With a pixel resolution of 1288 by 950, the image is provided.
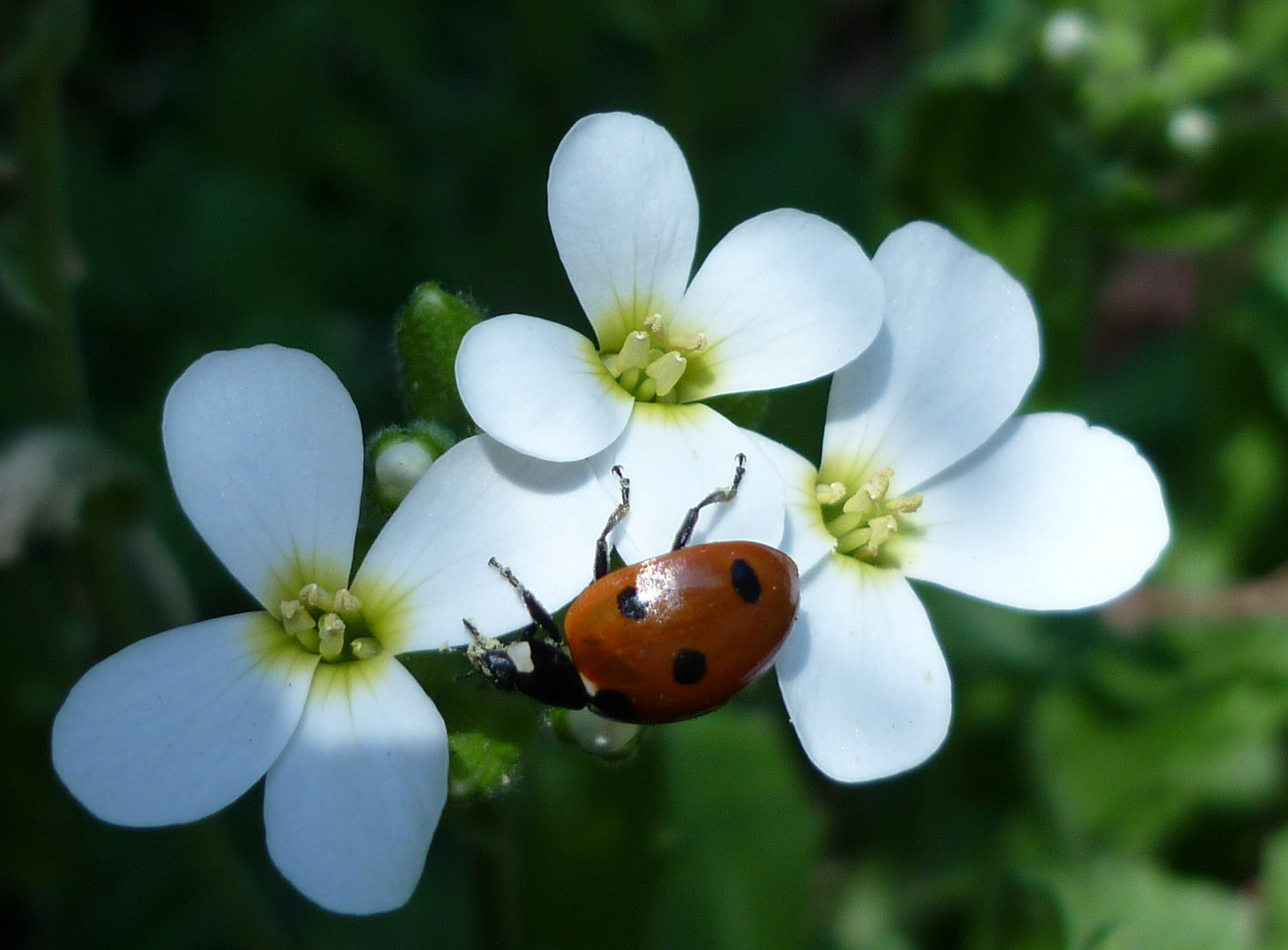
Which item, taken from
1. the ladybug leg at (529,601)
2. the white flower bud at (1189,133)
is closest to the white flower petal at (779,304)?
the ladybug leg at (529,601)

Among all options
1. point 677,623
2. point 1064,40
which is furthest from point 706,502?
point 1064,40

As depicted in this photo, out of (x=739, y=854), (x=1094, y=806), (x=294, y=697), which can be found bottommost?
(x=1094, y=806)

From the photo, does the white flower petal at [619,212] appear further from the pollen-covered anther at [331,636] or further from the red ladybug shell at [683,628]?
the pollen-covered anther at [331,636]

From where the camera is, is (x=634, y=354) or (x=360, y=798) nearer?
(x=360, y=798)

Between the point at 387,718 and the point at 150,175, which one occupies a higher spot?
the point at 387,718

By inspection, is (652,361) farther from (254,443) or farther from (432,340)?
(254,443)

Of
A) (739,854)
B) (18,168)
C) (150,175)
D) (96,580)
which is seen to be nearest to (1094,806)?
(739,854)

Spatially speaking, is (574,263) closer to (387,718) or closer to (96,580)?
(387,718)
